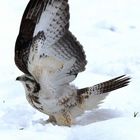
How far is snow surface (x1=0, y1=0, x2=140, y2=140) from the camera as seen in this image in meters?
4.71

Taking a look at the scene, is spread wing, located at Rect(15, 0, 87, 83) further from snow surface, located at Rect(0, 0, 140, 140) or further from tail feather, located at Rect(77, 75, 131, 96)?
snow surface, located at Rect(0, 0, 140, 140)

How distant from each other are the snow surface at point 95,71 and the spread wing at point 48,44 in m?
0.45

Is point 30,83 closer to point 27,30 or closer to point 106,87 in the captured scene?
point 27,30

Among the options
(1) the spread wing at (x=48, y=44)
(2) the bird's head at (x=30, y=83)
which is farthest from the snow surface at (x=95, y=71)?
(1) the spread wing at (x=48, y=44)

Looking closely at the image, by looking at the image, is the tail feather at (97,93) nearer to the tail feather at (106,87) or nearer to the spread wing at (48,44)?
the tail feather at (106,87)

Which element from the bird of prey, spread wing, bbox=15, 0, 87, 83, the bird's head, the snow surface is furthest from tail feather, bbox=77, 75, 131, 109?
the bird's head

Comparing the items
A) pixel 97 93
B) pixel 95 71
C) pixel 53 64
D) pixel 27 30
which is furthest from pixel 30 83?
pixel 95 71

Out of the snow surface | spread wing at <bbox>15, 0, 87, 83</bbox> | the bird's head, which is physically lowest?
the snow surface

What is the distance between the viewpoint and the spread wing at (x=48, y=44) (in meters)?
5.41

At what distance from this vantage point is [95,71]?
780cm

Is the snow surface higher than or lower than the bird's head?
lower

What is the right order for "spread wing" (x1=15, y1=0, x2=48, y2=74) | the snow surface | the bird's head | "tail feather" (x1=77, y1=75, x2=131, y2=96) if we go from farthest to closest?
"tail feather" (x1=77, y1=75, x2=131, y2=96) < the bird's head < "spread wing" (x1=15, y1=0, x2=48, y2=74) < the snow surface

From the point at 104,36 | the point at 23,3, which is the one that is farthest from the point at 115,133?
the point at 23,3

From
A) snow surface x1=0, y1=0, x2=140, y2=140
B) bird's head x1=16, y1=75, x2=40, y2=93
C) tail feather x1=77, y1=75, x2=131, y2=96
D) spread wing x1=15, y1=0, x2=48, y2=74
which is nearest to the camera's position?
snow surface x1=0, y1=0, x2=140, y2=140
